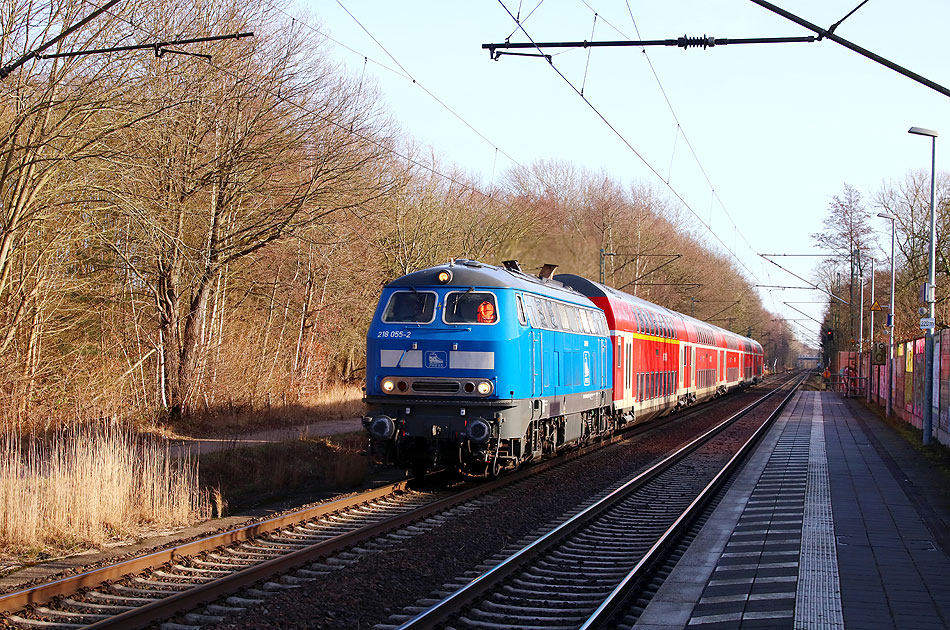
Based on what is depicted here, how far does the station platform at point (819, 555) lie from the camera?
6.60m

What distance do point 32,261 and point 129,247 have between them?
291 centimetres

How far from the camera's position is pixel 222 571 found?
305 inches

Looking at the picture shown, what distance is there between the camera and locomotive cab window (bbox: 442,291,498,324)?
41.0 feet

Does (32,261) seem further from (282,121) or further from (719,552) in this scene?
(719,552)

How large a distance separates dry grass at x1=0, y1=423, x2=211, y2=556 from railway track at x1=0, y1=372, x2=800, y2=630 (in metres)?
1.59

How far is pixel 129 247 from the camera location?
18.2 meters

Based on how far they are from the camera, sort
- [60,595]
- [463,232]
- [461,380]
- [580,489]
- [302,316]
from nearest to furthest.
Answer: [60,595] < [461,380] < [580,489] < [302,316] < [463,232]

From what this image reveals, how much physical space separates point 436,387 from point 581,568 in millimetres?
4479

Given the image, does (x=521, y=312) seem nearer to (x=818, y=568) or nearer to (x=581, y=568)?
(x=581, y=568)

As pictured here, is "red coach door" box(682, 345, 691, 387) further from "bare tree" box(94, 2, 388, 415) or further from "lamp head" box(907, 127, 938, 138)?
"bare tree" box(94, 2, 388, 415)

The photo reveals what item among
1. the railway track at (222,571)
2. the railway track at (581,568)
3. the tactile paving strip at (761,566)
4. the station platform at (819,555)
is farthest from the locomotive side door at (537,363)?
the tactile paving strip at (761,566)

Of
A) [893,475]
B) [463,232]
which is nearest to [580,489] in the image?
[893,475]

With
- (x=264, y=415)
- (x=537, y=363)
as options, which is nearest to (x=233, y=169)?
(x=264, y=415)

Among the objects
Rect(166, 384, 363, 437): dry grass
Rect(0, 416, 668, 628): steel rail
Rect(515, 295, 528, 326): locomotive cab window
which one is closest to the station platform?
Rect(0, 416, 668, 628): steel rail
